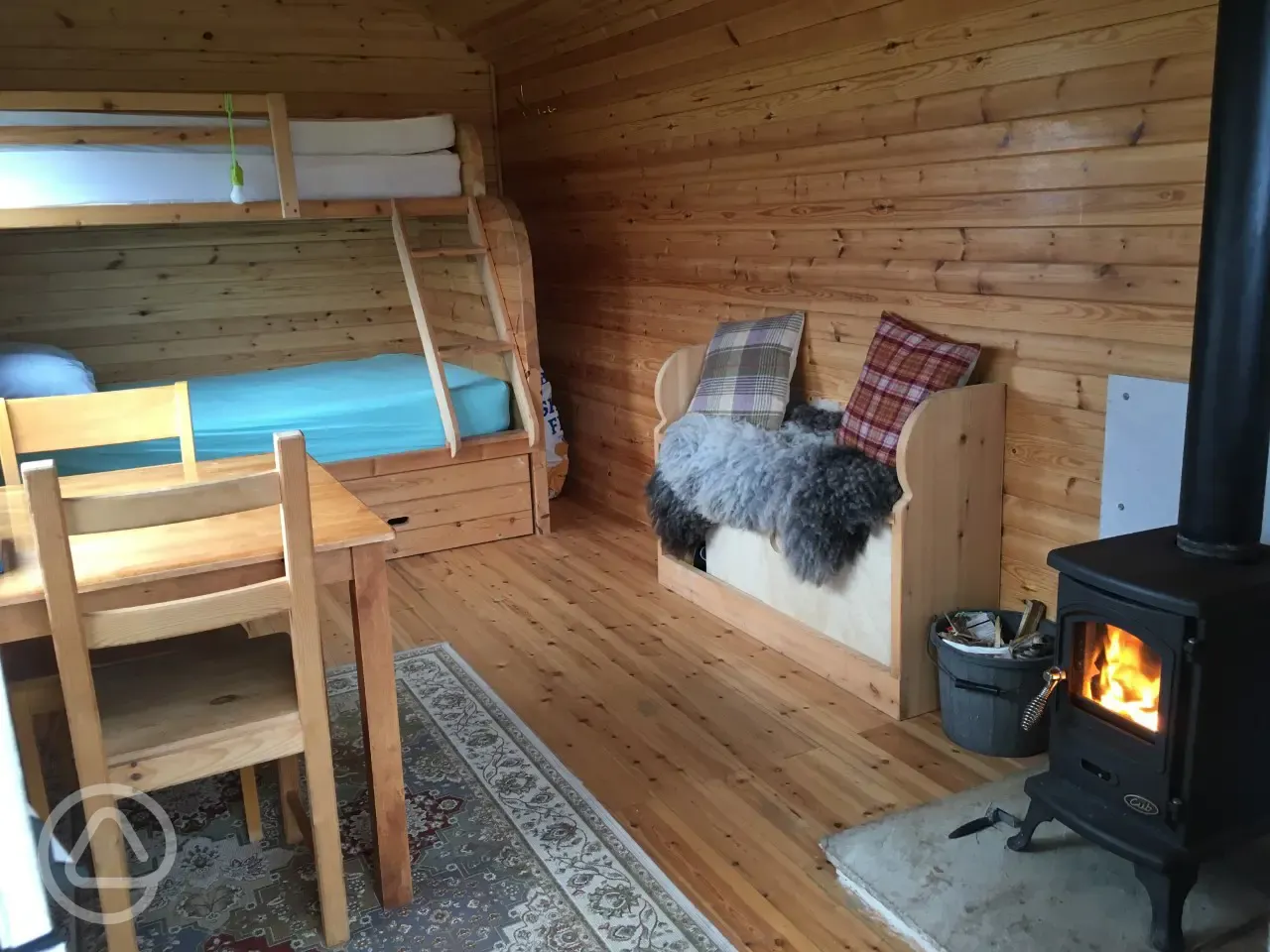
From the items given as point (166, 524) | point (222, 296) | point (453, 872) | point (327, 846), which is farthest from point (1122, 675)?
point (222, 296)

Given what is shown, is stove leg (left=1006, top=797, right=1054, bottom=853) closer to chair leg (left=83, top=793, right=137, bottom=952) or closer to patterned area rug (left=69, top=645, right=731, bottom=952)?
patterned area rug (left=69, top=645, right=731, bottom=952)

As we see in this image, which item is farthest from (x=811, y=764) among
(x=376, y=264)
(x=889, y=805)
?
(x=376, y=264)

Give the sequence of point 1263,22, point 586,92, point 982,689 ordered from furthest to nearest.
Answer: point 586,92, point 982,689, point 1263,22

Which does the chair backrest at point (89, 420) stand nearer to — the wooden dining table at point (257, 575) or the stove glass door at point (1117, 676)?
the wooden dining table at point (257, 575)

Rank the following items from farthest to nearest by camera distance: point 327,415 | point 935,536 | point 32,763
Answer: point 327,415, point 935,536, point 32,763

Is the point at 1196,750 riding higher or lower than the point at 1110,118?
lower

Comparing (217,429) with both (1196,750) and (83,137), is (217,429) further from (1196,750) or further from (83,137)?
(1196,750)

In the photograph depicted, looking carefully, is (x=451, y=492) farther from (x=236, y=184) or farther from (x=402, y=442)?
(x=236, y=184)

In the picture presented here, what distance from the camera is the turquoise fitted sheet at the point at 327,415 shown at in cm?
360

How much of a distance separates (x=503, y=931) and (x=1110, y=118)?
203 centimetres

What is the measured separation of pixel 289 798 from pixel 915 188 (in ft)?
6.94

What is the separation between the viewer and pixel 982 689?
2.34m

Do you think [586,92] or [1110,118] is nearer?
[1110,118]

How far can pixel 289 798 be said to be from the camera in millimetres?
2154
